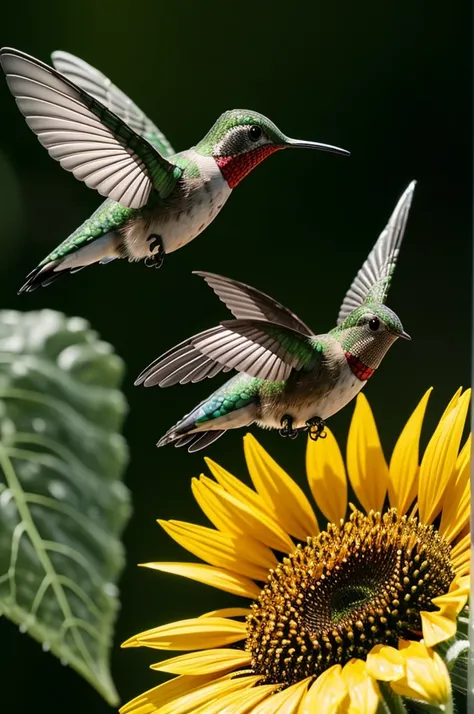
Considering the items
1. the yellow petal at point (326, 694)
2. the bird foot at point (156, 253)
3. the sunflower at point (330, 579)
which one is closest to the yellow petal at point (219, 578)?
the sunflower at point (330, 579)

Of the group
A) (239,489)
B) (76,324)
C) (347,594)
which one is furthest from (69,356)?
(347,594)

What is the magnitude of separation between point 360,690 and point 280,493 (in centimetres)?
17

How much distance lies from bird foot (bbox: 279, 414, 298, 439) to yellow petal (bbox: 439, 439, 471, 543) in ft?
0.38

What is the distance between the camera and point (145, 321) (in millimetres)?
729

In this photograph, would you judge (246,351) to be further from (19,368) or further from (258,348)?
(19,368)

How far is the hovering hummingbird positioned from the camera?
58 cm

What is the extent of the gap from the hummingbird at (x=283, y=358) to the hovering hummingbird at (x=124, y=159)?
0.07 m

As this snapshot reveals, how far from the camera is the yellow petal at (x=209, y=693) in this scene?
63cm

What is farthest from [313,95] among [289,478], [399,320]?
[289,478]

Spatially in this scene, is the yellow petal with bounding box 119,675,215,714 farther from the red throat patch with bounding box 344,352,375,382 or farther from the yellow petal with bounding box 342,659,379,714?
the red throat patch with bounding box 344,352,375,382

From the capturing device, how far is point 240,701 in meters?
0.62

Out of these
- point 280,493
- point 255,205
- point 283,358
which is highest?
point 255,205

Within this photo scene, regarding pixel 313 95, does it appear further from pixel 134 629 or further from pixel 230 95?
pixel 134 629

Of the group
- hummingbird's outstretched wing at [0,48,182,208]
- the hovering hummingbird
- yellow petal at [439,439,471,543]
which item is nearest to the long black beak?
the hovering hummingbird
